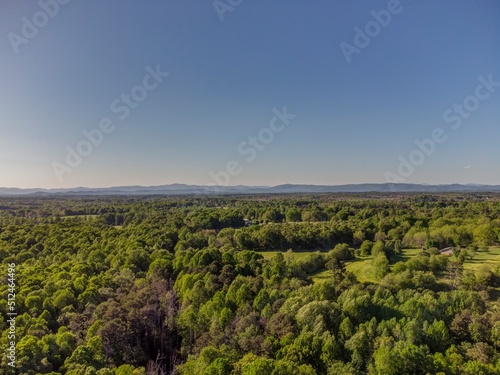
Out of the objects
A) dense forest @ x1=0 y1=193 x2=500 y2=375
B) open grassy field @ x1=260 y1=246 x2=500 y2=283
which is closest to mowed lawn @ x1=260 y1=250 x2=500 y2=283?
open grassy field @ x1=260 y1=246 x2=500 y2=283

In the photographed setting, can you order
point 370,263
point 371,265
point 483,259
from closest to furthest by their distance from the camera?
point 371,265 → point 370,263 → point 483,259

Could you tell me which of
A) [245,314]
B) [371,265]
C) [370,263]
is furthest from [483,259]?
[245,314]

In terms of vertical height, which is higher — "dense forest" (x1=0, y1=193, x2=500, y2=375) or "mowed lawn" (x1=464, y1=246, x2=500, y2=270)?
"mowed lawn" (x1=464, y1=246, x2=500, y2=270)

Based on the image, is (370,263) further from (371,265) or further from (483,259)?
(483,259)

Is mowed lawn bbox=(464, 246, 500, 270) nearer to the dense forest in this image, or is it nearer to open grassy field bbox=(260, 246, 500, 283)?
open grassy field bbox=(260, 246, 500, 283)

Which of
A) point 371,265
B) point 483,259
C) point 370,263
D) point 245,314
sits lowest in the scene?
point 245,314

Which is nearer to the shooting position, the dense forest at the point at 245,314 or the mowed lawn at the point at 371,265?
the dense forest at the point at 245,314

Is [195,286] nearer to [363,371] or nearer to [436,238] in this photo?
[363,371]

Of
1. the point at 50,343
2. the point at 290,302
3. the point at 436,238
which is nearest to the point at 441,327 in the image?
the point at 290,302

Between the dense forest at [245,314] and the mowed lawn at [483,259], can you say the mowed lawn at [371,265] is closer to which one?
the mowed lawn at [483,259]

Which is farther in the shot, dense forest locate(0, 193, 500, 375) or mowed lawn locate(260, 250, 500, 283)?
mowed lawn locate(260, 250, 500, 283)

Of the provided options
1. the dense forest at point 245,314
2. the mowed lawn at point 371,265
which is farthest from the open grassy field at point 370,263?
the dense forest at point 245,314
